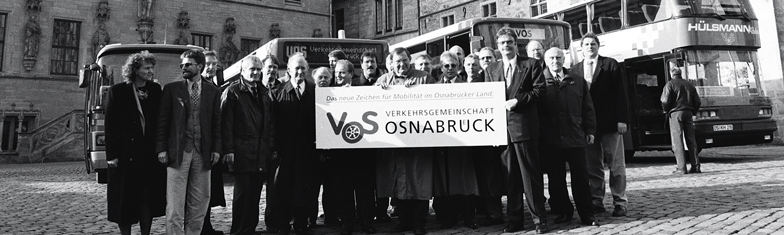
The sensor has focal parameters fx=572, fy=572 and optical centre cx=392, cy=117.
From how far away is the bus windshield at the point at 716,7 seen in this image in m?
11.6

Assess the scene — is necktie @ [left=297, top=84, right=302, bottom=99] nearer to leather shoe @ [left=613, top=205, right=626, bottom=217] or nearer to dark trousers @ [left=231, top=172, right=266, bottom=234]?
dark trousers @ [left=231, top=172, right=266, bottom=234]

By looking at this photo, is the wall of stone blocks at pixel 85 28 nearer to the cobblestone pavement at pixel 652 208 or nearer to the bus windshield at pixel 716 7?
the cobblestone pavement at pixel 652 208

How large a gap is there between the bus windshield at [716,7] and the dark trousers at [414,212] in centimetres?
910

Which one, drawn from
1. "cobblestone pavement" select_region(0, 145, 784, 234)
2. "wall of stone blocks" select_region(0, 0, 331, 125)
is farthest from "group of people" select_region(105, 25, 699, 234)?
"wall of stone blocks" select_region(0, 0, 331, 125)

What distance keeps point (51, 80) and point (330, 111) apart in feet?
78.2

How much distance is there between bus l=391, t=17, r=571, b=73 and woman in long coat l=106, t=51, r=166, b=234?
7556 millimetres

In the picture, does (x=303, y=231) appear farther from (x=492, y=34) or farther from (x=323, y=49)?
(x=492, y=34)

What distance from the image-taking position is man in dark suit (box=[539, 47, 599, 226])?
493cm

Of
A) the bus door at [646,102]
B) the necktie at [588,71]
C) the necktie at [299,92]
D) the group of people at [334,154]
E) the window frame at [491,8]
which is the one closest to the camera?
the group of people at [334,154]

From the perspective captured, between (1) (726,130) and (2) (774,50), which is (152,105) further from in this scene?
(2) (774,50)

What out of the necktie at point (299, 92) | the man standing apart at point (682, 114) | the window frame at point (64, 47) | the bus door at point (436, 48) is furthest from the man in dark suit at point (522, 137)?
the window frame at point (64, 47)

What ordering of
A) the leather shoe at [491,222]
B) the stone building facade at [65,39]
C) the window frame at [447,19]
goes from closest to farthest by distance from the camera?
1. the leather shoe at [491,222]
2. the stone building facade at [65,39]
3. the window frame at [447,19]

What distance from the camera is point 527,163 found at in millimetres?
4723

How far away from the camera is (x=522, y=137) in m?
4.70
